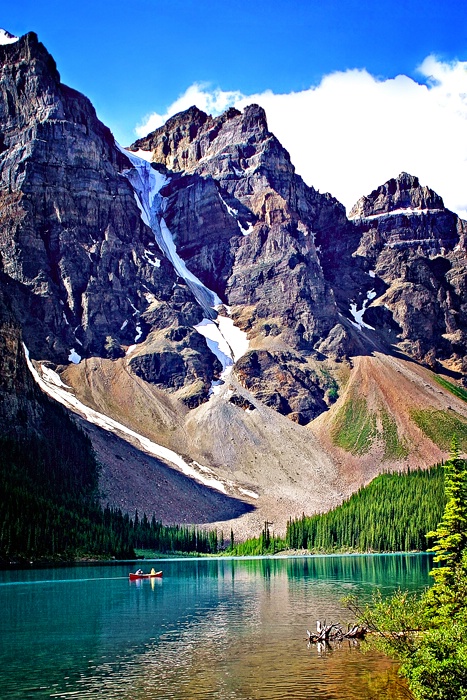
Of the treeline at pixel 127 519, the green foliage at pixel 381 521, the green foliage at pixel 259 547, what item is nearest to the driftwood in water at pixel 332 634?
the treeline at pixel 127 519

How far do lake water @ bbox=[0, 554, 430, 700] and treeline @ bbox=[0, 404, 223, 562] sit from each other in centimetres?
1581

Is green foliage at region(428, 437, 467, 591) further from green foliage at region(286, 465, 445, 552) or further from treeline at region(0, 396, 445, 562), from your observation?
green foliage at region(286, 465, 445, 552)

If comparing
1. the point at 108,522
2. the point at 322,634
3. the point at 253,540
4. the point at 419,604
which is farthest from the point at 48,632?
the point at 253,540

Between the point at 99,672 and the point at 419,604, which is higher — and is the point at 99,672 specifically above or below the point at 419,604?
below

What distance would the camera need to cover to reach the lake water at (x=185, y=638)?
41.7 m

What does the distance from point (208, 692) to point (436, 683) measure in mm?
13742

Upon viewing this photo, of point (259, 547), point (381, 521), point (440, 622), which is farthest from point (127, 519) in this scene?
point (440, 622)

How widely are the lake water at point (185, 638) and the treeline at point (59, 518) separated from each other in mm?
15809

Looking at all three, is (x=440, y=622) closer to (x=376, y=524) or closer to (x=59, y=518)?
(x=59, y=518)

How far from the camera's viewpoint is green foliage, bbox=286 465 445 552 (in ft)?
527

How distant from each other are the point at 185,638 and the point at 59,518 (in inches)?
3489

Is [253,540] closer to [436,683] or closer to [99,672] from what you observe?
[99,672]

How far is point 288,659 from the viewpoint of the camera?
4803 centimetres

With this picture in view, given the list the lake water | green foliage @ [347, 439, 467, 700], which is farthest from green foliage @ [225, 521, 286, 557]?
green foliage @ [347, 439, 467, 700]
